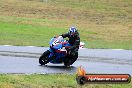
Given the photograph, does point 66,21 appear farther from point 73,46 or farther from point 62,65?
point 73,46

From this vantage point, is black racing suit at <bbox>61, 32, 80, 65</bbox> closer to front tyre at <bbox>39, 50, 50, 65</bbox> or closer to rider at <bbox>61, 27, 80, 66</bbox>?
rider at <bbox>61, 27, 80, 66</bbox>

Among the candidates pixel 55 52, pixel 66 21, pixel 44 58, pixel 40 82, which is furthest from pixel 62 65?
pixel 66 21

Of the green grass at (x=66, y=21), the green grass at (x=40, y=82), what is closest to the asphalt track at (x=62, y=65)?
the green grass at (x=40, y=82)

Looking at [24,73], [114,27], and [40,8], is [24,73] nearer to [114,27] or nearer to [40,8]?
[114,27]

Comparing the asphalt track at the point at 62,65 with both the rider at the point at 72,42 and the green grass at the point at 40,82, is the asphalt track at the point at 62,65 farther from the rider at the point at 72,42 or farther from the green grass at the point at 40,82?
the green grass at the point at 40,82

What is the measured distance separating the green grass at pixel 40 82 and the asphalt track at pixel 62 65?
145 cm

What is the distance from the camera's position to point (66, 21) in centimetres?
4481

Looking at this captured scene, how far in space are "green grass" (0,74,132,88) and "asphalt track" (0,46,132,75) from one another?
1454 millimetres

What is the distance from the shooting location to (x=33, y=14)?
47.2m

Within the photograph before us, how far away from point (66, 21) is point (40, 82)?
1208 inches

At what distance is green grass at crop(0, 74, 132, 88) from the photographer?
13538mm

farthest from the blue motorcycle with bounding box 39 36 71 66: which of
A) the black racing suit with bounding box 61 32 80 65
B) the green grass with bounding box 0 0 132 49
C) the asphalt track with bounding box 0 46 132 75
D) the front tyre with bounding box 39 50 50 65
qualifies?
the green grass with bounding box 0 0 132 49

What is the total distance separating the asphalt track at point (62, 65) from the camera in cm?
1792

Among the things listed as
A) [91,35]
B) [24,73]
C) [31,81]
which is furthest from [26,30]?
[31,81]
